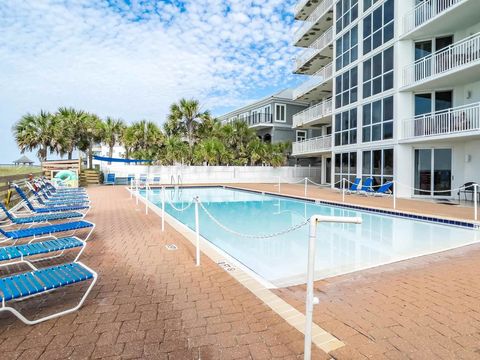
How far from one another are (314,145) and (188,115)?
11.6 metres

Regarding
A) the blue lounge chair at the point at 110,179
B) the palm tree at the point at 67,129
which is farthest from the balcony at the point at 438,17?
the palm tree at the point at 67,129

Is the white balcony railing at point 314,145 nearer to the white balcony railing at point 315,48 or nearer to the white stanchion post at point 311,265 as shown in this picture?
the white balcony railing at point 315,48

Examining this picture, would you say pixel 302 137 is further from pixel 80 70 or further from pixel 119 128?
pixel 80 70

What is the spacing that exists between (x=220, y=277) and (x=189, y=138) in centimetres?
2543

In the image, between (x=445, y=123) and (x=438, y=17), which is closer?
(x=438, y=17)

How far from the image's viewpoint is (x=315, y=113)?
77.6 ft

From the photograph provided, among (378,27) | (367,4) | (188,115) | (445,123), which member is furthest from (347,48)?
(188,115)

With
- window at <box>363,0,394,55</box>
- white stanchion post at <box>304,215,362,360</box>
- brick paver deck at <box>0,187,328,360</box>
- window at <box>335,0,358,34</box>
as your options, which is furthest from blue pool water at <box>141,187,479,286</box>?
window at <box>335,0,358,34</box>

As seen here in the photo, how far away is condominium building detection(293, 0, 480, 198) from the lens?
1329 centimetres

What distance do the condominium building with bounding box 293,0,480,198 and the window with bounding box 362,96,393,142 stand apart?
5cm

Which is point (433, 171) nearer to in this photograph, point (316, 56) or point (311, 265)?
point (316, 56)

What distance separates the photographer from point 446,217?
29.8ft

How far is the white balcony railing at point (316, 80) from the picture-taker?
22391 millimetres

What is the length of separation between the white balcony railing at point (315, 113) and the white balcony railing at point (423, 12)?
7.35 meters
